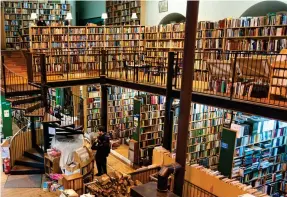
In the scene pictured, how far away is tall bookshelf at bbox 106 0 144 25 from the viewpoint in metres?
12.2

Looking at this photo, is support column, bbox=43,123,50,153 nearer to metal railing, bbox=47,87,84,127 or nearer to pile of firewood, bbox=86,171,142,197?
metal railing, bbox=47,87,84,127

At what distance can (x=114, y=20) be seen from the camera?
1364cm

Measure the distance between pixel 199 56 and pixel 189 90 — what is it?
6.48 m

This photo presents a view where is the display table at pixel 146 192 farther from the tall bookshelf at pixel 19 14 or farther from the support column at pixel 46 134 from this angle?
the tall bookshelf at pixel 19 14

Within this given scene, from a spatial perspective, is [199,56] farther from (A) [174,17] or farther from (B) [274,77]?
(B) [274,77]

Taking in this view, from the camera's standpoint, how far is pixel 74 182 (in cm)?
657

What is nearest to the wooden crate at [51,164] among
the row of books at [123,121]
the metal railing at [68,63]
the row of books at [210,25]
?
the row of books at [123,121]

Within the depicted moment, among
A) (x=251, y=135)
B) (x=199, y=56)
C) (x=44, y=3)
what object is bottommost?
(x=251, y=135)

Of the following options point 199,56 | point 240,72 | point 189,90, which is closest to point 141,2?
point 199,56

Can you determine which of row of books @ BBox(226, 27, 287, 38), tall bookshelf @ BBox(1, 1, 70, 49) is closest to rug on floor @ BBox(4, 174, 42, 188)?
row of books @ BBox(226, 27, 287, 38)

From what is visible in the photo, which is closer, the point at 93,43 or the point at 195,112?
the point at 195,112

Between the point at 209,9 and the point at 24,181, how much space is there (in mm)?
7991

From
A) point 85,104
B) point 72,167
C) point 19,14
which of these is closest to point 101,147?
point 72,167

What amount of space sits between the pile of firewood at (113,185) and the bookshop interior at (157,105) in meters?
0.02
